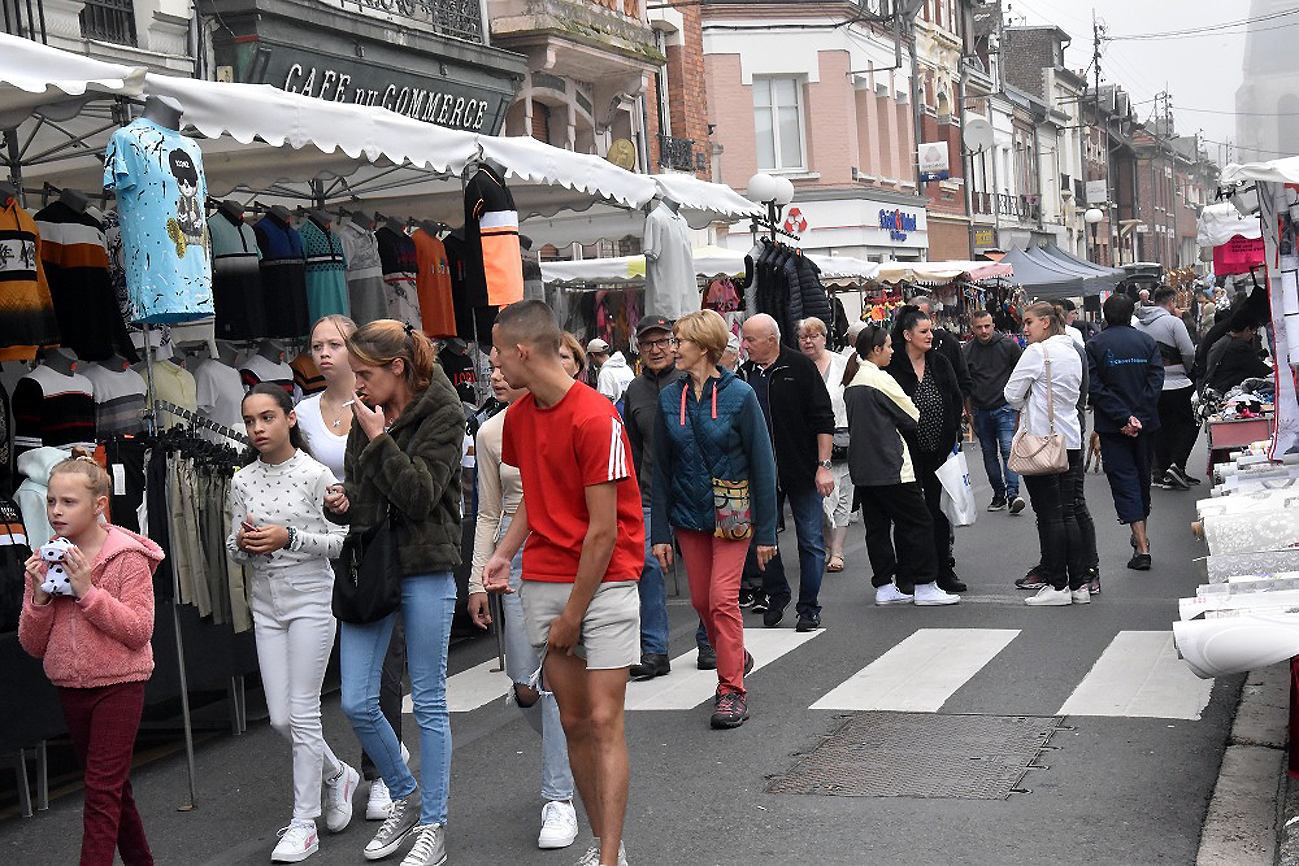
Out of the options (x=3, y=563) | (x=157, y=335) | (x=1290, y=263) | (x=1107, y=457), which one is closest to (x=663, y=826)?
(x=3, y=563)

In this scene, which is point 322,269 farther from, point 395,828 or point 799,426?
point 395,828

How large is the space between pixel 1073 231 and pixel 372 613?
68.3m

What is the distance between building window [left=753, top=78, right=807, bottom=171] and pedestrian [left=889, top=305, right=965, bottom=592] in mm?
27862

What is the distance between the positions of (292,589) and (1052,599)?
5.94m

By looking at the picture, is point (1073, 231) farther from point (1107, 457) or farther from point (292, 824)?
point (292, 824)

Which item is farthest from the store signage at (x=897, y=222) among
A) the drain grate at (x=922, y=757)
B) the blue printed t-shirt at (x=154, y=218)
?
the blue printed t-shirt at (x=154, y=218)

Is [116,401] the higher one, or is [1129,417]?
[116,401]

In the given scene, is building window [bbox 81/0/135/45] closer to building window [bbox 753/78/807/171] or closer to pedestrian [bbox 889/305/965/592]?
pedestrian [bbox 889/305/965/592]

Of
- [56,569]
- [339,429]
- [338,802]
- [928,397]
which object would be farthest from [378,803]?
[928,397]

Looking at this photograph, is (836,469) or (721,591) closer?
(721,591)

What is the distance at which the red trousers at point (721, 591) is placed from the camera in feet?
25.6

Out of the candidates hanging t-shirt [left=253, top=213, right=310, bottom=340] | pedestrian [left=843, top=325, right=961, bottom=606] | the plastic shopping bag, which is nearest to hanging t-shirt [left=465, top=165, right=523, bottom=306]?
hanging t-shirt [left=253, top=213, right=310, bottom=340]

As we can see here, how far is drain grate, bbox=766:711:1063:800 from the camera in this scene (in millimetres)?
6488

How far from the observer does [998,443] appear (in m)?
16.1
